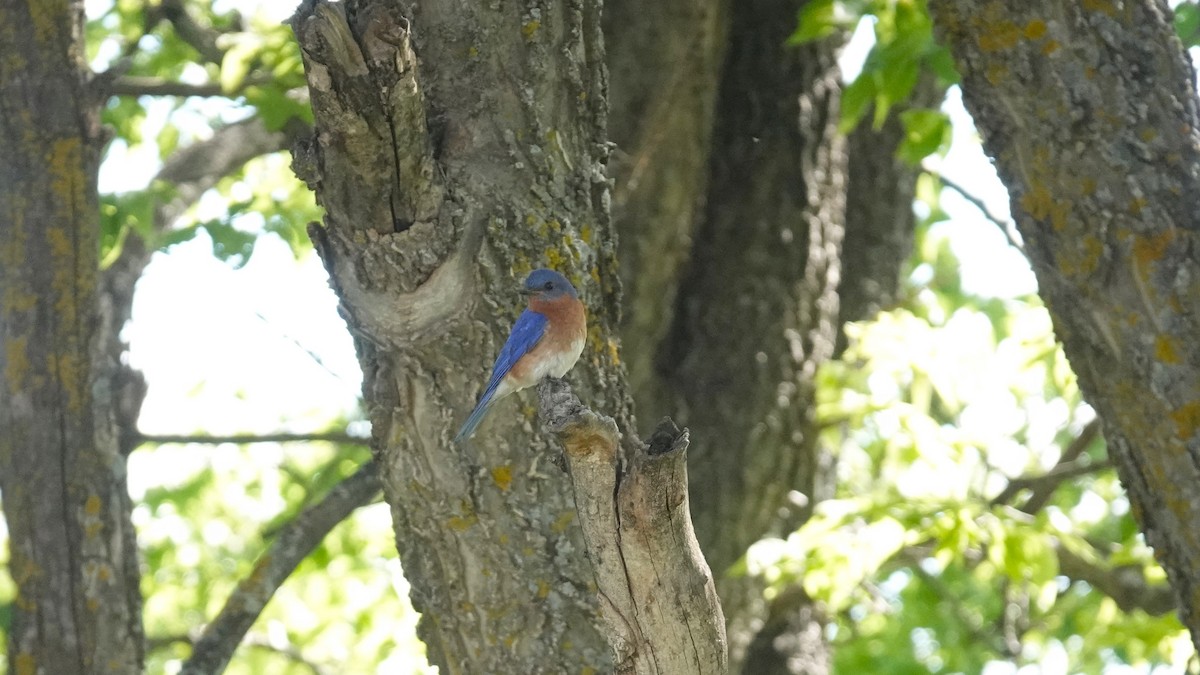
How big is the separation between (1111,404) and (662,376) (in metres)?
2.61

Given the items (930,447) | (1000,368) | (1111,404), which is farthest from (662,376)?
(1111,404)

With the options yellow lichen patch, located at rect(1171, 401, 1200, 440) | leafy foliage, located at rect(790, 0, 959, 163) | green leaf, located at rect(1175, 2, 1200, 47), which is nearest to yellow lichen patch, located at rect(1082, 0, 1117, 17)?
leafy foliage, located at rect(790, 0, 959, 163)

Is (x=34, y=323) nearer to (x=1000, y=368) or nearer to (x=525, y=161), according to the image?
(x=525, y=161)

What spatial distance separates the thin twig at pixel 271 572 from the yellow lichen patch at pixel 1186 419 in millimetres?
2594

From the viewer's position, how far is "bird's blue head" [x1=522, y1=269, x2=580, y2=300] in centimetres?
304

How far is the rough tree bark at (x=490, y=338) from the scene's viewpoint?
3.03 meters

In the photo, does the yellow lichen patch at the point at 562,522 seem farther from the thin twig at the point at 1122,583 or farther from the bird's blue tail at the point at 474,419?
the thin twig at the point at 1122,583

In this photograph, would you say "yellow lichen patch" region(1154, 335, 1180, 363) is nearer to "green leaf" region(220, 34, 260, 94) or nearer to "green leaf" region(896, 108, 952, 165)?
"green leaf" region(896, 108, 952, 165)

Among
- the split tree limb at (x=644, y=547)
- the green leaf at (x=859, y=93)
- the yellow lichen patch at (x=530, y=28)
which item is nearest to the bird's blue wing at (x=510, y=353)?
the split tree limb at (x=644, y=547)

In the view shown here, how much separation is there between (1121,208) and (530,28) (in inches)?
69.8

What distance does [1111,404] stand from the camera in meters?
3.50

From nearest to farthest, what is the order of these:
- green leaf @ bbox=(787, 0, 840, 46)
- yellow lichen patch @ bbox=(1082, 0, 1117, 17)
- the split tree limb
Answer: the split tree limb < yellow lichen patch @ bbox=(1082, 0, 1117, 17) < green leaf @ bbox=(787, 0, 840, 46)

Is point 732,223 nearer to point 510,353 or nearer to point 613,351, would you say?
point 613,351

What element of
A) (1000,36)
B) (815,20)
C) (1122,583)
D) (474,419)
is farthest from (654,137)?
(1122,583)
